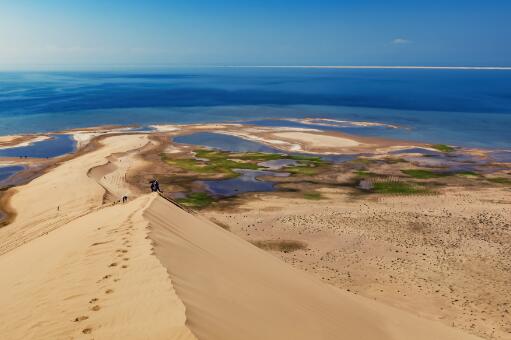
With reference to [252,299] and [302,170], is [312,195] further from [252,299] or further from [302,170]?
[252,299]

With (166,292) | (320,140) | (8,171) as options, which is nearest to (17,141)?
(8,171)

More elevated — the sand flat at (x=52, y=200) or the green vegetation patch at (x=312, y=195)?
the green vegetation patch at (x=312, y=195)

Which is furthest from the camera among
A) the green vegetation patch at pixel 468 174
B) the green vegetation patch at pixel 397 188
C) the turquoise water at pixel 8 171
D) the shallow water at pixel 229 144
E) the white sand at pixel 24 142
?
the white sand at pixel 24 142

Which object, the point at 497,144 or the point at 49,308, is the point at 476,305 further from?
the point at 497,144

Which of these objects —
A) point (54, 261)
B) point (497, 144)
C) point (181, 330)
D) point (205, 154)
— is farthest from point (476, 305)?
point (497, 144)

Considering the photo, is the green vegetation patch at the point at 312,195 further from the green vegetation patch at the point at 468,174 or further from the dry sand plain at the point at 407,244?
the green vegetation patch at the point at 468,174

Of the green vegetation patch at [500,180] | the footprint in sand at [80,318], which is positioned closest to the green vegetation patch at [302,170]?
the green vegetation patch at [500,180]

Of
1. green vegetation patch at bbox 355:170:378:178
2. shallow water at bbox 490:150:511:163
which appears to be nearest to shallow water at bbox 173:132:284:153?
green vegetation patch at bbox 355:170:378:178
